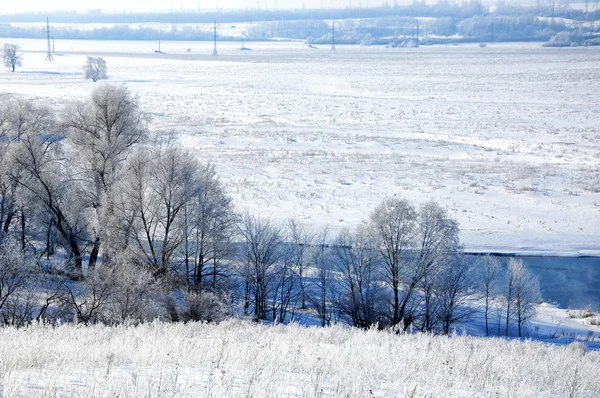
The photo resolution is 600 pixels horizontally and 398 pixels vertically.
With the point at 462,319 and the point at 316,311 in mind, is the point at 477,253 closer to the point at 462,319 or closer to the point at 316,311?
the point at 462,319

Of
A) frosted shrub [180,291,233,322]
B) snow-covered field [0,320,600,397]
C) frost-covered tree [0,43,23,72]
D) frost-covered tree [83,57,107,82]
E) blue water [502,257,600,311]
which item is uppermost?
frost-covered tree [0,43,23,72]

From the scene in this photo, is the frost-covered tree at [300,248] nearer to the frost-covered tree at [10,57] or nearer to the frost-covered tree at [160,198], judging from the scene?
the frost-covered tree at [160,198]

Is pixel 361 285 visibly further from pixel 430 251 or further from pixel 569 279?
pixel 569 279

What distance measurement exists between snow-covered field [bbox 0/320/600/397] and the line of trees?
10144mm

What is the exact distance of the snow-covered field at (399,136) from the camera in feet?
98.8

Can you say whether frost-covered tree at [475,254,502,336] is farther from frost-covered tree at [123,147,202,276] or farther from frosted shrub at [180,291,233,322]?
frost-covered tree at [123,147,202,276]

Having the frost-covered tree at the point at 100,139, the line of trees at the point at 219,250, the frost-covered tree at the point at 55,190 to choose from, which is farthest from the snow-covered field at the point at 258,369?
the frost-covered tree at the point at 100,139

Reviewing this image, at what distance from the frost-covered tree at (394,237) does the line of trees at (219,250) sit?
38 millimetres

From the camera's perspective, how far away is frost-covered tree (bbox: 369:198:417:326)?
854 inches

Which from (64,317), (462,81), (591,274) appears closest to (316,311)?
(64,317)

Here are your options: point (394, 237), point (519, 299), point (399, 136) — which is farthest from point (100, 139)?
point (399, 136)

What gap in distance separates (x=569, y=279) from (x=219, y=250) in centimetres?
1269

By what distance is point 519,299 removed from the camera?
21000 mm

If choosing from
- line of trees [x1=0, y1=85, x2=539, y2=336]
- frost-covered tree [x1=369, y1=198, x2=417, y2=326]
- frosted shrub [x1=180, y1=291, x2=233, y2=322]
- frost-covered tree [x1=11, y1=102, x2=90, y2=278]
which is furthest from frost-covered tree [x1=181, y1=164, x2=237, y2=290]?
frost-covered tree [x1=369, y1=198, x2=417, y2=326]
